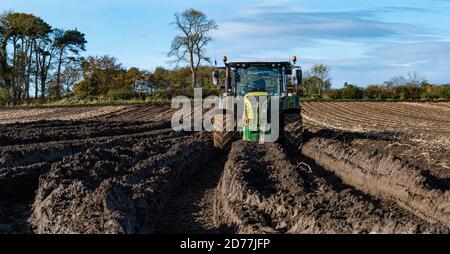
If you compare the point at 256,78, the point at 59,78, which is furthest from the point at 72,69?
the point at 256,78

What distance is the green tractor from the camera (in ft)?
50.0

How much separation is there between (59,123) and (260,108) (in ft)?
37.6

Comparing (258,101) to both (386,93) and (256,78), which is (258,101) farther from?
(386,93)

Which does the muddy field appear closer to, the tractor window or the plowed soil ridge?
the plowed soil ridge

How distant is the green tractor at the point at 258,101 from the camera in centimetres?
1523

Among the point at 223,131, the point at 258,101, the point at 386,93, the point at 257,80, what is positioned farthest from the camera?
the point at 386,93

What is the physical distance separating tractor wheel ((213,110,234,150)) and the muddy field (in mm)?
231

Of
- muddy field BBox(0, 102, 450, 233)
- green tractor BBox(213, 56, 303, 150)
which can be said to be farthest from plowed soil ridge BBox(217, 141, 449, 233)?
green tractor BBox(213, 56, 303, 150)

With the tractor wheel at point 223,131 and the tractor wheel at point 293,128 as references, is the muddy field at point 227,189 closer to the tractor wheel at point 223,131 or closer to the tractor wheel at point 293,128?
the tractor wheel at point 223,131

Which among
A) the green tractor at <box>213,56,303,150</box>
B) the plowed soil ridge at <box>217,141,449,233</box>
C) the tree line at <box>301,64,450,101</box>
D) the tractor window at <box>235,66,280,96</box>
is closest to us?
the plowed soil ridge at <box>217,141,449,233</box>

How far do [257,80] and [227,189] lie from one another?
6.83 metres

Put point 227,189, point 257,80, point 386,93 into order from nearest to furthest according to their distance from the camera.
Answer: point 227,189
point 257,80
point 386,93

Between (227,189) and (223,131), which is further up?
(223,131)

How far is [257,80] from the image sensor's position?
1614cm
